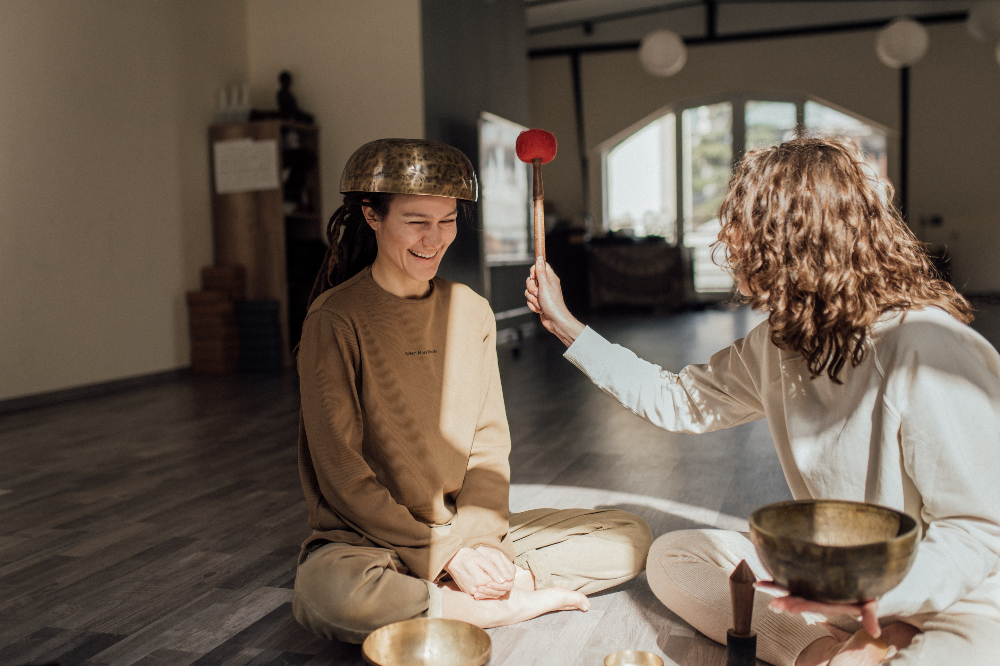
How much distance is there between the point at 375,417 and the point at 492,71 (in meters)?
5.76

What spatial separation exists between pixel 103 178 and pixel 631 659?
4.60 metres

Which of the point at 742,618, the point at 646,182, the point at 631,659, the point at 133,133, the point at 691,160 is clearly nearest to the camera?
the point at 742,618

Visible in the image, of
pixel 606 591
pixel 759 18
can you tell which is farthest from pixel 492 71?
pixel 606 591

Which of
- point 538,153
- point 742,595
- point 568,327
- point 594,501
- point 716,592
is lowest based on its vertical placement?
point 594,501

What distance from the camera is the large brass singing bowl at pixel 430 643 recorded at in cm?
128

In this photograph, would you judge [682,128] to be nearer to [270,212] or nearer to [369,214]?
[270,212]

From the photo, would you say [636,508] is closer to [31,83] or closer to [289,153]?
[31,83]

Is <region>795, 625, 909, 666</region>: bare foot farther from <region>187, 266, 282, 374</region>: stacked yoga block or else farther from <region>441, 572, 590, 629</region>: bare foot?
<region>187, 266, 282, 374</region>: stacked yoga block

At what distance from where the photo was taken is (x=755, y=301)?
121cm

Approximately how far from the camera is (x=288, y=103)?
5828 mm

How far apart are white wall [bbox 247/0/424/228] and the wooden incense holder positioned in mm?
4947

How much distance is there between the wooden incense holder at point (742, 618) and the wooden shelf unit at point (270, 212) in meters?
4.83

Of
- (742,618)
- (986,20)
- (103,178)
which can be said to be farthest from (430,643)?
(986,20)

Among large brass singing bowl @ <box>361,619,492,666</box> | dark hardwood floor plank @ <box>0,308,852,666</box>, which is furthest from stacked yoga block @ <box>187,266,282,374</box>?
large brass singing bowl @ <box>361,619,492,666</box>
